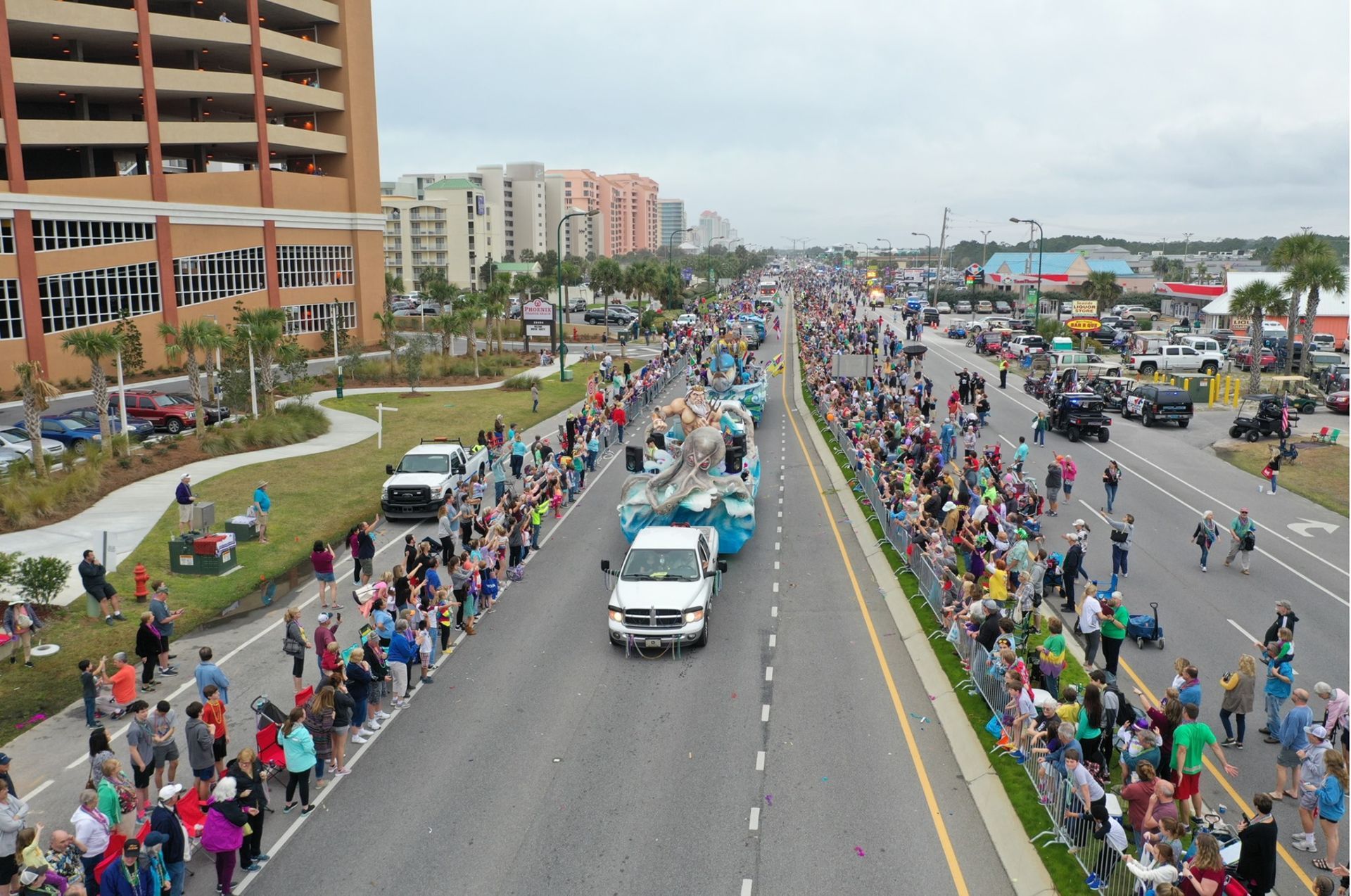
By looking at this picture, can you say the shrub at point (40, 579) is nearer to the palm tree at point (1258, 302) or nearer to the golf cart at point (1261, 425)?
the golf cart at point (1261, 425)

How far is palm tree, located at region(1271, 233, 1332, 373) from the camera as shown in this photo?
168 feet

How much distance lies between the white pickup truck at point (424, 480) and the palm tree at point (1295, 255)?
46128 mm

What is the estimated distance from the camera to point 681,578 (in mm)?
16391

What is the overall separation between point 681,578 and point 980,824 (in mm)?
6736

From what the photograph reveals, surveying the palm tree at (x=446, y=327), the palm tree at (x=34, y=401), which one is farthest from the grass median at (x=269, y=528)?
the palm tree at (x=446, y=327)

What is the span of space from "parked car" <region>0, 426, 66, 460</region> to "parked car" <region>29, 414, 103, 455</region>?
508 millimetres

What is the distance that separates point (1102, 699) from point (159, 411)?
3541 centimetres


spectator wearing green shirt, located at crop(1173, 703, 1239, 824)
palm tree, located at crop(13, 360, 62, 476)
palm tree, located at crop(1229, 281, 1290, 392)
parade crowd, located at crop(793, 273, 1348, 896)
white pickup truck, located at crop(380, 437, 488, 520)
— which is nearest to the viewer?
parade crowd, located at crop(793, 273, 1348, 896)

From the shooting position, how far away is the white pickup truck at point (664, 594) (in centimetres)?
1566

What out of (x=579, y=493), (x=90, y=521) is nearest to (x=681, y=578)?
(x=579, y=493)

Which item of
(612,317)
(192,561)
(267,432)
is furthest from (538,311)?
(192,561)

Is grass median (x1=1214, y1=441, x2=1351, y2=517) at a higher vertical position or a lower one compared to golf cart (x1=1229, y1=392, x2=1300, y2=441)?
lower

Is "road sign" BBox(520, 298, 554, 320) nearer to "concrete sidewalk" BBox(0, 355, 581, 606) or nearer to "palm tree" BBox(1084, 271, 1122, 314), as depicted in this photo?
"concrete sidewalk" BBox(0, 355, 581, 606)

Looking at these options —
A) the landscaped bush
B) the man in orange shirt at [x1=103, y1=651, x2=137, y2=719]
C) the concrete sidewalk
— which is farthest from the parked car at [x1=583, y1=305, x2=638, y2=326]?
the man in orange shirt at [x1=103, y1=651, x2=137, y2=719]
